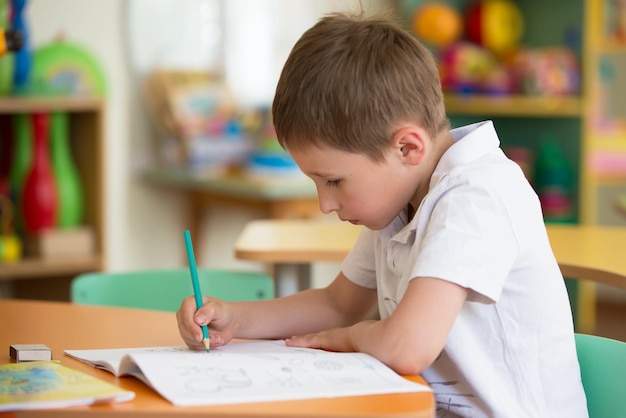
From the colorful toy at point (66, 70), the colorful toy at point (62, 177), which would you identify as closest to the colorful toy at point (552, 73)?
the colorful toy at point (66, 70)

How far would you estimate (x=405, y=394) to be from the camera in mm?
903

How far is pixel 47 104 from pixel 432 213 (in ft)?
7.09

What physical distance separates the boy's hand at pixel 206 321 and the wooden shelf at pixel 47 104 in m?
1.91

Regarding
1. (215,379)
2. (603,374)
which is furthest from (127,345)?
(603,374)

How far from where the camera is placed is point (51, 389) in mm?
913

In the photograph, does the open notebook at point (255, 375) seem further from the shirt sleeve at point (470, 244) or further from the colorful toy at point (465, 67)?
the colorful toy at point (465, 67)

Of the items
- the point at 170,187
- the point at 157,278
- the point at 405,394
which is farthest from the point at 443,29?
the point at 405,394

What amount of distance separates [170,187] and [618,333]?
183 centimetres

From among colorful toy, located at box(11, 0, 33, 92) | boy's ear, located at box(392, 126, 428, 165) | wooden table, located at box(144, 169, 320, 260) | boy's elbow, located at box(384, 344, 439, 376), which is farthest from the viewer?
wooden table, located at box(144, 169, 320, 260)

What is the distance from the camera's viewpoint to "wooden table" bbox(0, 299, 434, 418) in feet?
2.77

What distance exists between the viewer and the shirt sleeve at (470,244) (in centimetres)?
101

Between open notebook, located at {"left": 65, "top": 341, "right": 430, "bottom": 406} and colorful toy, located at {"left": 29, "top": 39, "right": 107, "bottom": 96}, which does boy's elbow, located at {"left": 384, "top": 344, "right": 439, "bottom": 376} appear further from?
colorful toy, located at {"left": 29, "top": 39, "right": 107, "bottom": 96}

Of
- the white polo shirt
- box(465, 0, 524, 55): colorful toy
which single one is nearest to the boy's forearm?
the white polo shirt

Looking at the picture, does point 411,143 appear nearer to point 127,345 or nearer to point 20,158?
point 127,345
